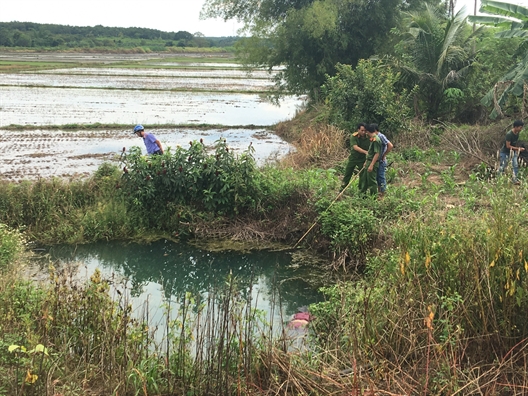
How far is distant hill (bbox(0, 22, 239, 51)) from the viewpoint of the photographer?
5925 centimetres

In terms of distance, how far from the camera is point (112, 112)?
1947 centimetres

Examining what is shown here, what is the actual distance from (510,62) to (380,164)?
845 cm

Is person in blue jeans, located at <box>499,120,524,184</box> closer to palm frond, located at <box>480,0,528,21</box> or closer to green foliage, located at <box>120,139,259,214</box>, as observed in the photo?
palm frond, located at <box>480,0,528,21</box>

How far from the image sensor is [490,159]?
10.1m

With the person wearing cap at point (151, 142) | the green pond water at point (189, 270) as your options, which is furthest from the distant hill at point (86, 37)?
the green pond water at point (189, 270)

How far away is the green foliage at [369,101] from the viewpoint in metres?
11.9

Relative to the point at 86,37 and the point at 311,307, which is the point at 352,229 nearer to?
the point at 311,307

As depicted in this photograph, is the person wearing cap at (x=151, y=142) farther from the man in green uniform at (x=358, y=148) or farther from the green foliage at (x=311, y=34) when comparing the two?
the green foliage at (x=311, y=34)

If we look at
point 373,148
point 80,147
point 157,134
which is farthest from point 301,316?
point 157,134

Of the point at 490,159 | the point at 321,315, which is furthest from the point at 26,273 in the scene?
the point at 490,159

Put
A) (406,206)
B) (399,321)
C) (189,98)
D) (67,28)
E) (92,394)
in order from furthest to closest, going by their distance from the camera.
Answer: (67,28), (189,98), (406,206), (399,321), (92,394)

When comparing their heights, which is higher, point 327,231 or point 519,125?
point 519,125

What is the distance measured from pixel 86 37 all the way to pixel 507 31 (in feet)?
235

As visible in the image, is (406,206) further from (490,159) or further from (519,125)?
(490,159)
